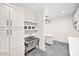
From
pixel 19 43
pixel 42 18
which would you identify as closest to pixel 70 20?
pixel 42 18

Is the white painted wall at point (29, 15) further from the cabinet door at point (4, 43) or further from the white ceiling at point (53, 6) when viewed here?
the cabinet door at point (4, 43)

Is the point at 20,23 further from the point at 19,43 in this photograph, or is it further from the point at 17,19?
the point at 19,43

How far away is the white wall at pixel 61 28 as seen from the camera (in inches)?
99.6

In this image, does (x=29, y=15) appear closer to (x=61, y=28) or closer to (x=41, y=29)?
(x=41, y=29)

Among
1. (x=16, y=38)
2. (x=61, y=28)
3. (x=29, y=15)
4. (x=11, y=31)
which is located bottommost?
(x=16, y=38)

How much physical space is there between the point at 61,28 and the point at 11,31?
9.35ft

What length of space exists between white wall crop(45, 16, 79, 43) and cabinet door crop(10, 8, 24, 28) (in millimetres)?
2456

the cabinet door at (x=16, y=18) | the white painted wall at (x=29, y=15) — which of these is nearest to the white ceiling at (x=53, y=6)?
the white painted wall at (x=29, y=15)

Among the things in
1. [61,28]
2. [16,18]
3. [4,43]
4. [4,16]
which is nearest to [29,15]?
[16,18]

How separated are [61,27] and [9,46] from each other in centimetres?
294

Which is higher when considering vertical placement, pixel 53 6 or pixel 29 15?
pixel 53 6

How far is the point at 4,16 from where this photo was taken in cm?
97

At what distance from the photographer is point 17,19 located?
3.94ft

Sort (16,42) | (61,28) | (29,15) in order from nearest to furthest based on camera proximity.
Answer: (16,42) < (29,15) < (61,28)
